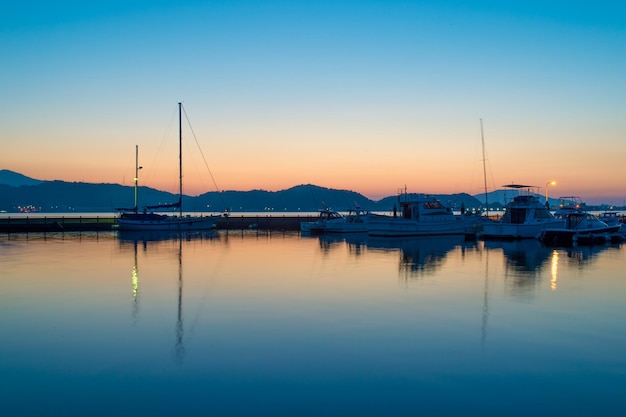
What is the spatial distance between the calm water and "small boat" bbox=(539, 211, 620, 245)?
1714cm

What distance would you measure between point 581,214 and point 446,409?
130 feet

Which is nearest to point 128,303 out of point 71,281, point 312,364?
point 71,281

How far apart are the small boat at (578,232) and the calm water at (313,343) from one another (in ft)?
56.2

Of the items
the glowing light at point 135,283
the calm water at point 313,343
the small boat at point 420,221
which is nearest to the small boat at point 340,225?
the small boat at point 420,221

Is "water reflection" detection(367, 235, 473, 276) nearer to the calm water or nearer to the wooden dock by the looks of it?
the calm water

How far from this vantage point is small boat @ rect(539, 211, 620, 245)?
132ft

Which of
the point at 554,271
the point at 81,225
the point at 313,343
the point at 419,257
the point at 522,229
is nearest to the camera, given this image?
the point at 313,343

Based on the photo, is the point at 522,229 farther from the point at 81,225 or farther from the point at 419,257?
the point at 81,225

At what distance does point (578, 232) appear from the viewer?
40.7m

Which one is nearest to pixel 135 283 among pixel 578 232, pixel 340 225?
pixel 578 232

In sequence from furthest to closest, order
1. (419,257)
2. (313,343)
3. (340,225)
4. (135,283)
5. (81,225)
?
(81,225) < (340,225) < (419,257) < (135,283) < (313,343)

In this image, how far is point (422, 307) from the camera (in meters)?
15.8

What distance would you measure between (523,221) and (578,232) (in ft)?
18.6

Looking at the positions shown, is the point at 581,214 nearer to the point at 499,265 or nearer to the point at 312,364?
the point at 499,265
